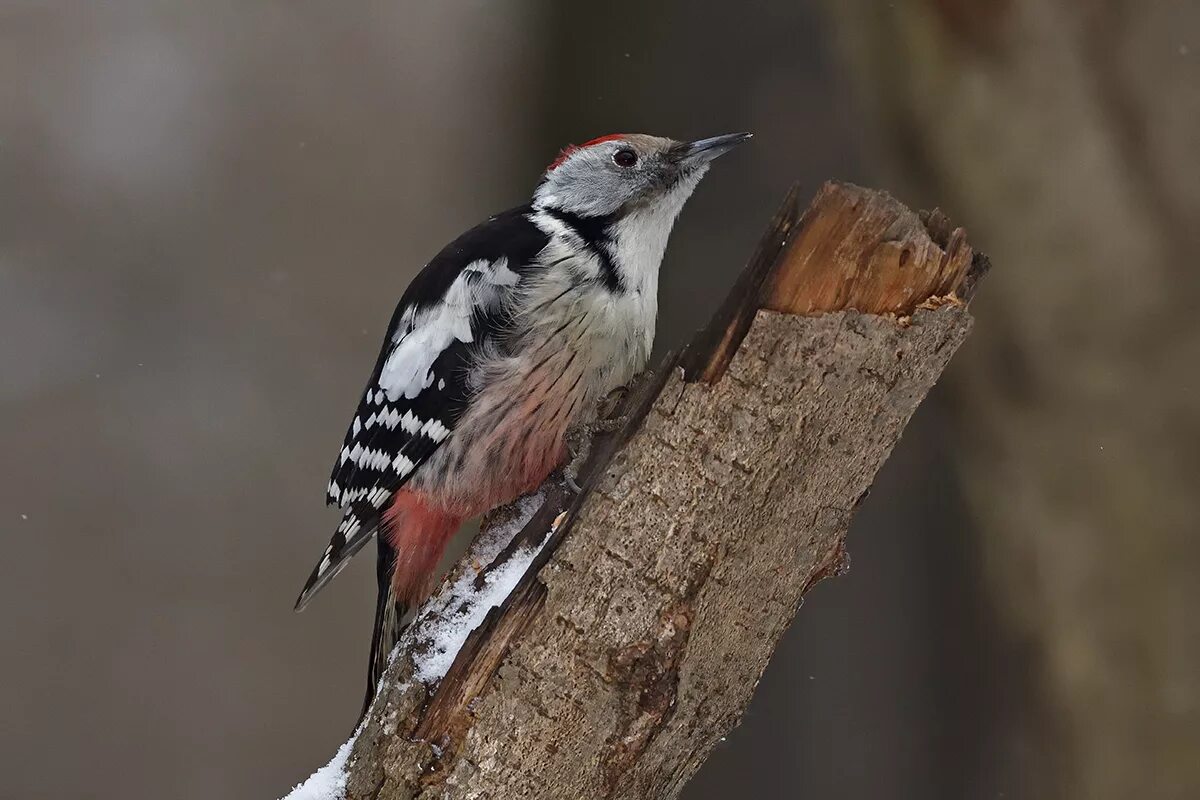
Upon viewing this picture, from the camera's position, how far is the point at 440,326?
3.01 meters

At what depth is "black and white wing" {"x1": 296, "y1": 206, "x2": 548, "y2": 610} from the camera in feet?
9.66

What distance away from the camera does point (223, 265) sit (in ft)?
22.4

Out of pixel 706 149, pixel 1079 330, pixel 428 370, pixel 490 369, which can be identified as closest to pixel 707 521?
pixel 490 369

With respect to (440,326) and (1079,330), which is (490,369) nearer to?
(440,326)

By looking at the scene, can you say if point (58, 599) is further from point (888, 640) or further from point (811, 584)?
point (811, 584)

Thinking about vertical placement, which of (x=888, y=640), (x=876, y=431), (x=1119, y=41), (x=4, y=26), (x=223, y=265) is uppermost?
(x=4, y=26)

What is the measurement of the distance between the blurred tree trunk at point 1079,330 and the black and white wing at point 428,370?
4.54ft

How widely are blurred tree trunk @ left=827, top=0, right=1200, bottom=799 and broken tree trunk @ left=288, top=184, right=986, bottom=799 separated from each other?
1.76 m

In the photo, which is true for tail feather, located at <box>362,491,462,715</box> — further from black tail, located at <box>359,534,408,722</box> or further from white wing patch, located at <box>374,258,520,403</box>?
white wing patch, located at <box>374,258,520,403</box>

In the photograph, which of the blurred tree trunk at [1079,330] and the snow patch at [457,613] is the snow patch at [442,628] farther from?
the blurred tree trunk at [1079,330]

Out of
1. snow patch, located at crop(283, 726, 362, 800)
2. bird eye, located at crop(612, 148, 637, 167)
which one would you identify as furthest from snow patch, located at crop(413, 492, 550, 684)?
bird eye, located at crop(612, 148, 637, 167)

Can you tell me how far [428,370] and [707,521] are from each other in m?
1.20

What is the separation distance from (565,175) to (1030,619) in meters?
1.91

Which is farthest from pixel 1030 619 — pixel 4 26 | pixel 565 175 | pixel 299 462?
pixel 4 26
